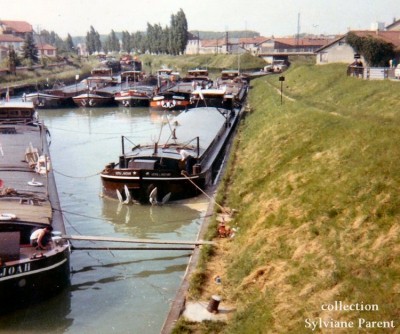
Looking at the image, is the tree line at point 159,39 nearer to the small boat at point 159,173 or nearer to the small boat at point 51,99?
the small boat at point 51,99

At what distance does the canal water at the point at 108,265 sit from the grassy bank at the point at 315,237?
158 centimetres

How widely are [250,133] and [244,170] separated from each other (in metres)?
9.12

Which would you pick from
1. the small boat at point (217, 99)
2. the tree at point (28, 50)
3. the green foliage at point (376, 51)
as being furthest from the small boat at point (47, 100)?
the tree at point (28, 50)

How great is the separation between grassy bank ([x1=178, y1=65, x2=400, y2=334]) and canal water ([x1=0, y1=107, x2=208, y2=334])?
1.58m

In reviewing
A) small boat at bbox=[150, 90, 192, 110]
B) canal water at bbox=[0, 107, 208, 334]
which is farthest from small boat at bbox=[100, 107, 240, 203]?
small boat at bbox=[150, 90, 192, 110]

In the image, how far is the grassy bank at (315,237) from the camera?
954 centimetres

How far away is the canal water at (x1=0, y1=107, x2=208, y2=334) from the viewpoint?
12.4 m

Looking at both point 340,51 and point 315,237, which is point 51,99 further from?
point 315,237

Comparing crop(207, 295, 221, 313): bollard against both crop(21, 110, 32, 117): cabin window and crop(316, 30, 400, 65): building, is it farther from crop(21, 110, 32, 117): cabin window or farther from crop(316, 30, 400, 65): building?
crop(316, 30, 400, 65): building

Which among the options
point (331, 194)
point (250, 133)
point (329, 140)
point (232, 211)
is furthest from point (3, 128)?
point (331, 194)

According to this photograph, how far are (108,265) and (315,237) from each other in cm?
680

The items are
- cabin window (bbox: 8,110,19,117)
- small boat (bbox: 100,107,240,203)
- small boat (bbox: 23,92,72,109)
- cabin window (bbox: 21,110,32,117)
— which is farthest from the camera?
small boat (bbox: 23,92,72,109)

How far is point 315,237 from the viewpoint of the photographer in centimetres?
1202

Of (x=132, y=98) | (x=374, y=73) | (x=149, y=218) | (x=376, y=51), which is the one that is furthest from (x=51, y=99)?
(x=149, y=218)
